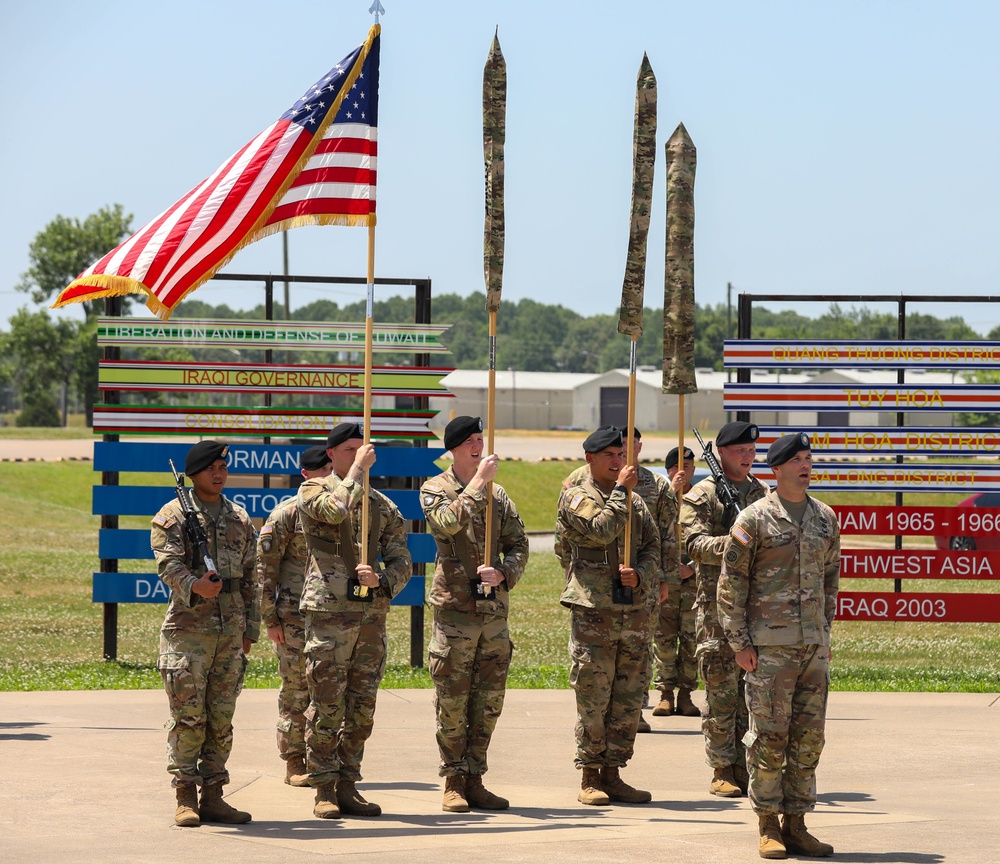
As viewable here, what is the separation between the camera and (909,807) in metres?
8.95

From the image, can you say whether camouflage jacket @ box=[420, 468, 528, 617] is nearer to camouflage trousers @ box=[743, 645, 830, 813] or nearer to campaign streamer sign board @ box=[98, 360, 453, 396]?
camouflage trousers @ box=[743, 645, 830, 813]

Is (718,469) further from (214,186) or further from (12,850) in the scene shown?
(12,850)

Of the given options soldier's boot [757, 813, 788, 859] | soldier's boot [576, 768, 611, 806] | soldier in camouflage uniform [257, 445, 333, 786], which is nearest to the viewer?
soldier's boot [757, 813, 788, 859]

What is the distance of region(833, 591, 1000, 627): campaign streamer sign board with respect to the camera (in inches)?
579

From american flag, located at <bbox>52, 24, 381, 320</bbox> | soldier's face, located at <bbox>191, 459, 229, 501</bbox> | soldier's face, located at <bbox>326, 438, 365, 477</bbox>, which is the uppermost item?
american flag, located at <bbox>52, 24, 381, 320</bbox>

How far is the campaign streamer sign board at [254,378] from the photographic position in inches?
571

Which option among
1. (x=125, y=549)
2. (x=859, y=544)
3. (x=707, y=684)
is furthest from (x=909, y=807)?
(x=859, y=544)

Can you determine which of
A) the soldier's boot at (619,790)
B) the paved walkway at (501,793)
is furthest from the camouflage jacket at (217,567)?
the soldier's boot at (619,790)

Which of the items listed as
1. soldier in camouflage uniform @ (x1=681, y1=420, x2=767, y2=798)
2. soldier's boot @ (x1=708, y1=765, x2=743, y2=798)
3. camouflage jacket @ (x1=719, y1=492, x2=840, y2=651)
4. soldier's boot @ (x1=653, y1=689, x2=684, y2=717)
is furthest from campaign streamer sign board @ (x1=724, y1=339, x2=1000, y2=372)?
camouflage jacket @ (x1=719, y1=492, x2=840, y2=651)

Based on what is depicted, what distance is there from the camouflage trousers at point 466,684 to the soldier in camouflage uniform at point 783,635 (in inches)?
60.1

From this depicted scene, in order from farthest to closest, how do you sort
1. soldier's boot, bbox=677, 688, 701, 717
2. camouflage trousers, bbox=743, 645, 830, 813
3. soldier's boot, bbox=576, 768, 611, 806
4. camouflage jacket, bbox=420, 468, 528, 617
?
1. soldier's boot, bbox=677, 688, 701, 717
2. soldier's boot, bbox=576, 768, 611, 806
3. camouflage jacket, bbox=420, 468, 528, 617
4. camouflage trousers, bbox=743, 645, 830, 813

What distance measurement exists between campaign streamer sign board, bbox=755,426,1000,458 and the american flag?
5873 millimetres

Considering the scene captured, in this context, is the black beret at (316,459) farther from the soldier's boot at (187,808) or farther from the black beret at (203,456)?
the soldier's boot at (187,808)

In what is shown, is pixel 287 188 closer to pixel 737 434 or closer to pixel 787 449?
pixel 737 434
